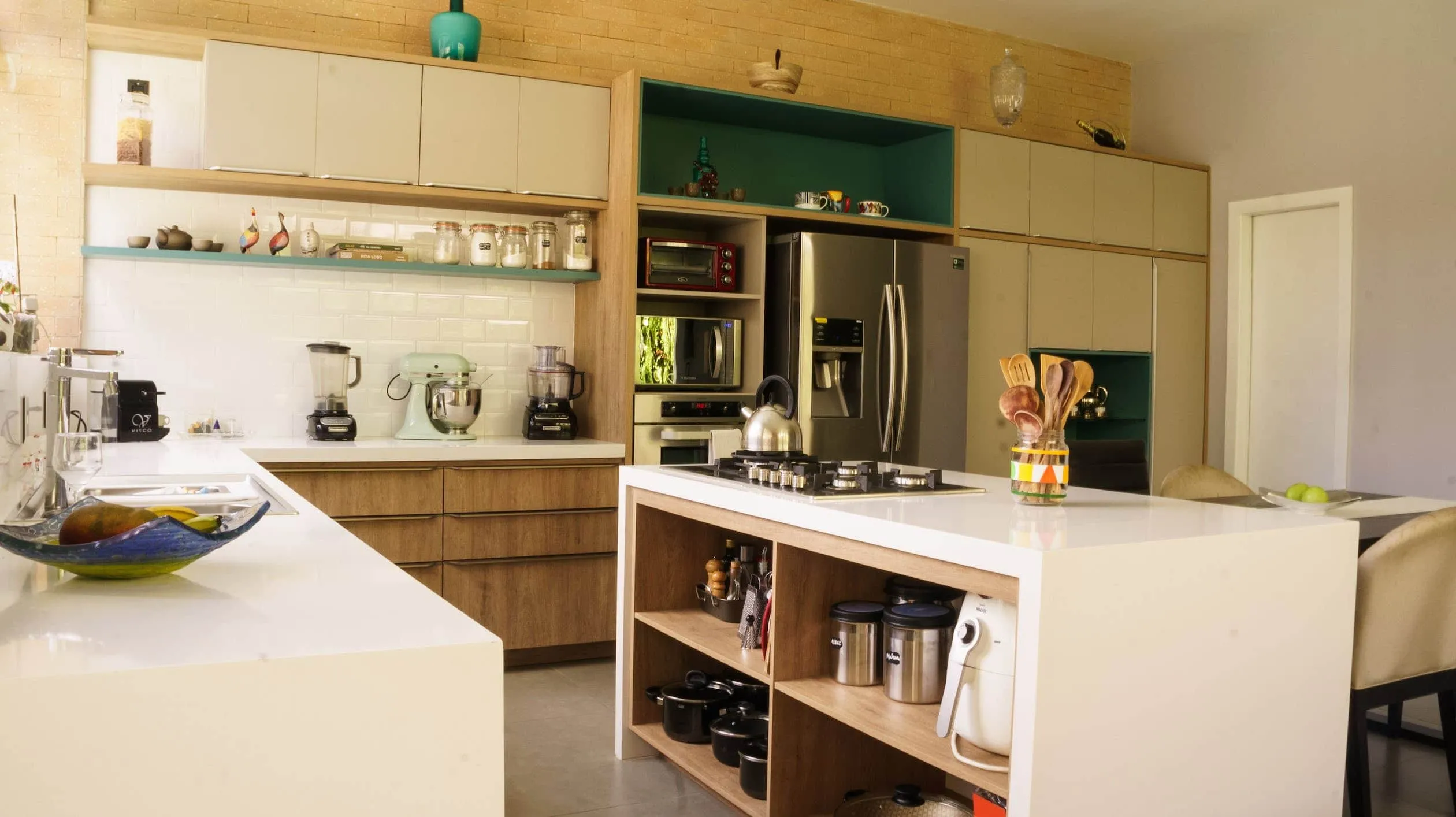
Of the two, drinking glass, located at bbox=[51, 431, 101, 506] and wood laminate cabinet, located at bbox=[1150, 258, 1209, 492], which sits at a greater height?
wood laminate cabinet, located at bbox=[1150, 258, 1209, 492]

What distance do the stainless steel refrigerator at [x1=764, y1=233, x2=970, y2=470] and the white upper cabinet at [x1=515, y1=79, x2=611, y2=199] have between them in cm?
87

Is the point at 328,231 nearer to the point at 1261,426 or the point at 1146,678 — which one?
the point at 1146,678

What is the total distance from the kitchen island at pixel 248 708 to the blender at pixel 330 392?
3.22 m

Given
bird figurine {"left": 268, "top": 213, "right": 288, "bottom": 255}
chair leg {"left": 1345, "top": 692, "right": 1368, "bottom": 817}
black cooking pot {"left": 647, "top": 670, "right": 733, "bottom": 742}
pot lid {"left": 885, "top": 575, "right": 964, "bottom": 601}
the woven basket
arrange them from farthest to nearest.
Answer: the woven basket → bird figurine {"left": 268, "top": 213, "right": 288, "bottom": 255} → black cooking pot {"left": 647, "top": 670, "right": 733, "bottom": 742} → chair leg {"left": 1345, "top": 692, "right": 1368, "bottom": 817} → pot lid {"left": 885, "top": 575, "right": 964, "bottom": 601}

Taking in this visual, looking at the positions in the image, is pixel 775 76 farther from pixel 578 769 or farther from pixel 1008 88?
pixel 578 769

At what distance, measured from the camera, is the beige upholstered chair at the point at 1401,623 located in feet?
8.18

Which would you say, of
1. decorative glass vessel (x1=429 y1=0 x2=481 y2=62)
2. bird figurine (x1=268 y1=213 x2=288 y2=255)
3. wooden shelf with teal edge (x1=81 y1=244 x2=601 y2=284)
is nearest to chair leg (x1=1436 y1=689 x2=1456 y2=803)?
wooden shelf with teal edge (x1=81 y1=244 x2=601 y2=284)

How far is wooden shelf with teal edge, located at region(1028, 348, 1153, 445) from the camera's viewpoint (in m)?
5.96

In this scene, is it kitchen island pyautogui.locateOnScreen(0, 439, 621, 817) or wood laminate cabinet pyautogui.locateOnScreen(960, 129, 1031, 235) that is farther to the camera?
wood laminate cabinet pyautogui.locateOnScreen(960, 129, 1031, 235)

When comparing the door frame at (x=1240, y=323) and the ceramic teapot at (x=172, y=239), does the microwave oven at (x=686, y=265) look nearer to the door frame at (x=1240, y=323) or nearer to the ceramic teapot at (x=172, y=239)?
the ceramic teapot at (x=172, y=239)

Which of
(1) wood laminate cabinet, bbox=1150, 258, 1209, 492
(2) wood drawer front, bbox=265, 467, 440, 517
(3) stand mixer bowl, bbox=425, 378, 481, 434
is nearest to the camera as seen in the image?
(2) wood drawer front, bbox=265, 467, 440, 517

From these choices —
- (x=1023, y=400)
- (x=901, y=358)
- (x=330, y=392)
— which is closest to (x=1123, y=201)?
(x=901, y=358)

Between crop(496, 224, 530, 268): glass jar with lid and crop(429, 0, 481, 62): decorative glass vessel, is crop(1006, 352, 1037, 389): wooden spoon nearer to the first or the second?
crop(496, 224, 530, 268): glass jar with lid

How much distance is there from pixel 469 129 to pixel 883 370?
2.03m
